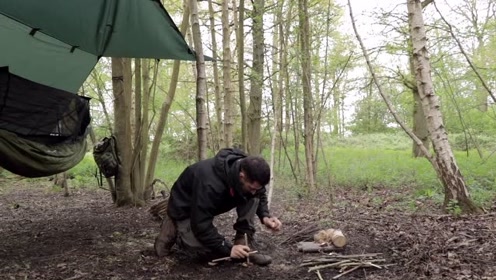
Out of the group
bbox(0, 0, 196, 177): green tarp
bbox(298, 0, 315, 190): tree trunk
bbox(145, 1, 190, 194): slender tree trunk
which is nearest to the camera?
bbox(0, 0, 196, 177): green tarp

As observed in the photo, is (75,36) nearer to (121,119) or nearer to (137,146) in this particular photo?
(121,119)

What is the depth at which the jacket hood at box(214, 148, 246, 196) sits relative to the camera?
2.38m

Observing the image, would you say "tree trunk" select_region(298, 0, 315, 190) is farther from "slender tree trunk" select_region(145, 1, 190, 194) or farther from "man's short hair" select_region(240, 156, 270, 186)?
"man's short hair" select_region(240, 156, 270, 186)

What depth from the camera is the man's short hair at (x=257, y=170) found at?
2217 mm

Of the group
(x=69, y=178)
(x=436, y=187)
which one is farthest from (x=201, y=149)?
(x=69, y=178)

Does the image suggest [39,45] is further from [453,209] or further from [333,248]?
[453,209]

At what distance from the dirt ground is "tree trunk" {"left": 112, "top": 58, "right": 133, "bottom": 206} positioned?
434 mm

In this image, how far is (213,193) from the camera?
7.95 feet

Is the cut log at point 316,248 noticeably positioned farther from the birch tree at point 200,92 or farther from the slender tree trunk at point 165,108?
the slender tree trunk at point 165,108

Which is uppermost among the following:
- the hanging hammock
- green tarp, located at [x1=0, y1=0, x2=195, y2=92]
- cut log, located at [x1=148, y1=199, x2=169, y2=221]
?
green tarp, located at [x1=0, y1=0, x2=195, y2=92]

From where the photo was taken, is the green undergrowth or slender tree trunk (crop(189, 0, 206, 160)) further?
the green undergrowth

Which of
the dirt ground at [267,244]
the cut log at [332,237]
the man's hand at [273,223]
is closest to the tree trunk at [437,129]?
the dirt ground at [267,244]

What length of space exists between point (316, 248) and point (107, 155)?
2.46 m

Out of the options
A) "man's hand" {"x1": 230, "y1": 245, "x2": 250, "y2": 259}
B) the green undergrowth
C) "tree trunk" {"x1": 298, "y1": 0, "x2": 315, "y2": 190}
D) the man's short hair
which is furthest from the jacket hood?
"tree trunk" {"x1": 298, "y1": 0, "x2": 315, "y2": 190}
